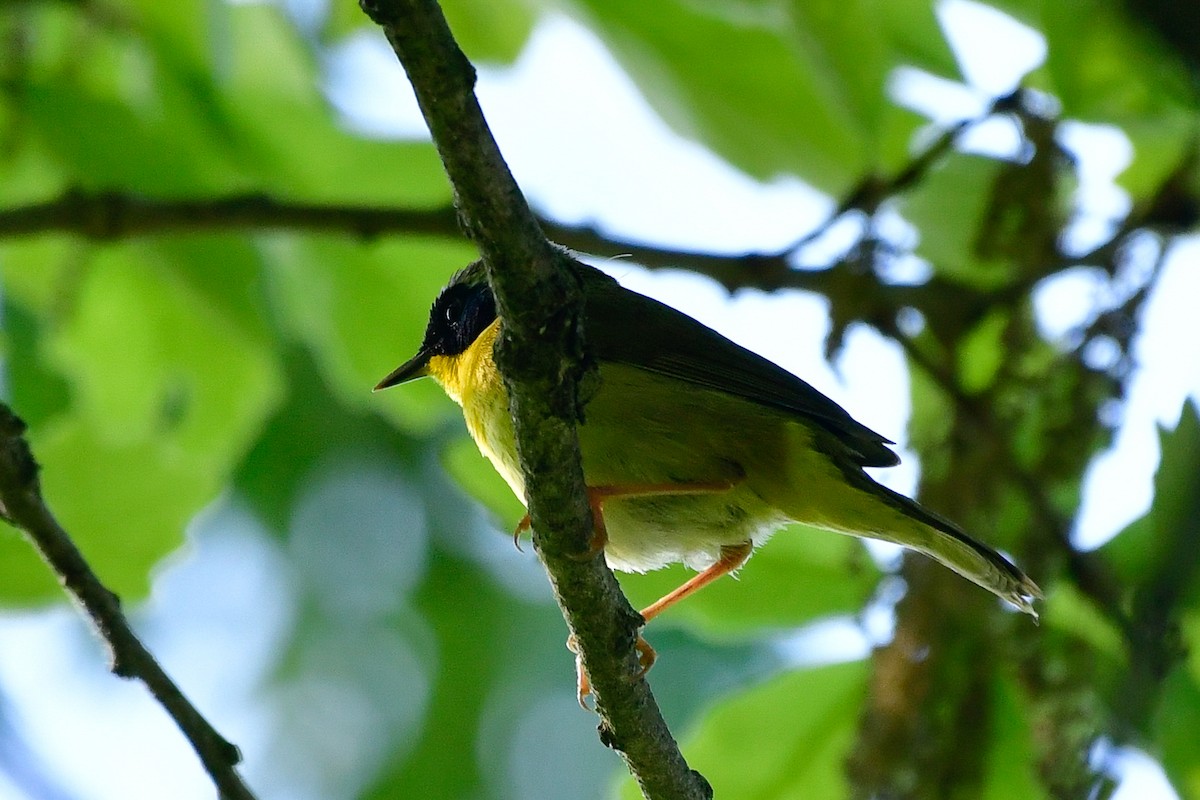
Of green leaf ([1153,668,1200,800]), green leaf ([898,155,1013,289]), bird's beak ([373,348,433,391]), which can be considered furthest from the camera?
bird's beak ([373,348,433,391])

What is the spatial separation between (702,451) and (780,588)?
1.88ft

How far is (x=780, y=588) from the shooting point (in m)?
3.29

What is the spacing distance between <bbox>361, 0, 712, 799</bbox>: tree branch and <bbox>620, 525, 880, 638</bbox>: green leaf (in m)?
0.54

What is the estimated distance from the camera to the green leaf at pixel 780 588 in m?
3.25

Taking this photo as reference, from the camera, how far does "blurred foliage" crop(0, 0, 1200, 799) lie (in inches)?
118

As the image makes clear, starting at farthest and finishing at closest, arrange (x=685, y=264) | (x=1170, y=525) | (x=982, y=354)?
(x=982, y=354)
(x=685, y=264)
(x=1170, y=525)

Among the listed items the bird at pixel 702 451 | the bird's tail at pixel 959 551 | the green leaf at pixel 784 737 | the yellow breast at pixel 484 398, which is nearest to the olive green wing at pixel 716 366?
the bird at pixel 702 451

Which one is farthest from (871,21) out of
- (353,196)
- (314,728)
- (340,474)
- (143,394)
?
(314,728)

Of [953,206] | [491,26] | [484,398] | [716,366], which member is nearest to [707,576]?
[716,366]

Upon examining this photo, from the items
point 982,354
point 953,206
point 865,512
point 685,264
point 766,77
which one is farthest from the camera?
point 982,354

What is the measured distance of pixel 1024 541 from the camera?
11.2 ft

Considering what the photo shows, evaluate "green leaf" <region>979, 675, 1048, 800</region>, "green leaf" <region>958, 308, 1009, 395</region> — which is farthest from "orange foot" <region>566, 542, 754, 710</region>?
"green leaf" <region>958, 308, 1009, 395</region>

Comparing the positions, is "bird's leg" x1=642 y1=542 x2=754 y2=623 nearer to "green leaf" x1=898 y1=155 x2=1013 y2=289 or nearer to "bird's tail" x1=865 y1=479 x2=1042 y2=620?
"bird's tail" x1=865 y1=479 x2=1042 y2=620

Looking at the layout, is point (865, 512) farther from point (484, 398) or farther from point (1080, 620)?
point (484, 398)
